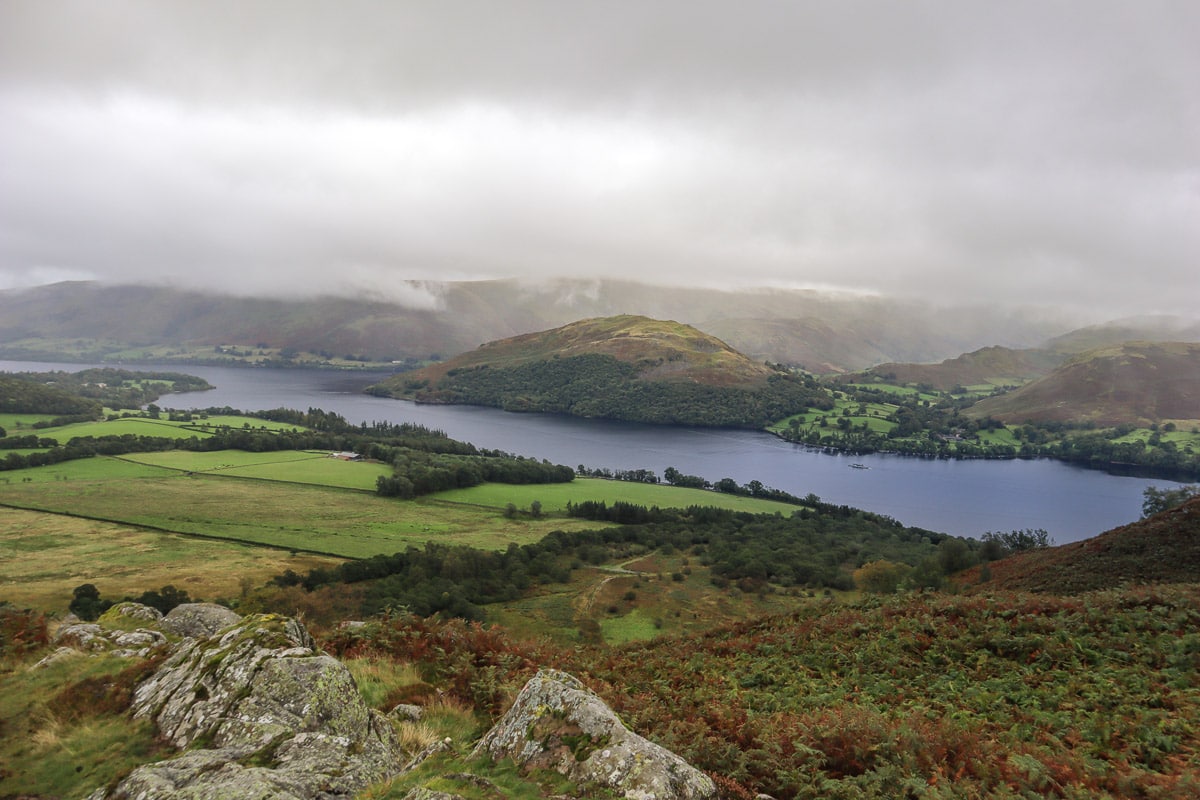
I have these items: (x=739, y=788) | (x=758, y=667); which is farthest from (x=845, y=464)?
(x=739, y=788)

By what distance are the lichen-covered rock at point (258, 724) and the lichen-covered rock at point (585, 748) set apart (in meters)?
2.04

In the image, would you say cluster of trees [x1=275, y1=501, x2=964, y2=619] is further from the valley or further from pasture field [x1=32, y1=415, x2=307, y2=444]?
pasture field [x1=32, y1=415, x2=307, y2=444]

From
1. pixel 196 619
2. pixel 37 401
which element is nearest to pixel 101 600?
pixel 196 619

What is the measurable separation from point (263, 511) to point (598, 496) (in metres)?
53.5

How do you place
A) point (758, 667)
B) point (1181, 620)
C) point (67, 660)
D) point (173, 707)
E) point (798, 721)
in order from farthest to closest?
point (758, 667) < point (1181, 620) < point (67, 660) < point (798, 721) < point (173, 707)

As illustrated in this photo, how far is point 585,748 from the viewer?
7.50m

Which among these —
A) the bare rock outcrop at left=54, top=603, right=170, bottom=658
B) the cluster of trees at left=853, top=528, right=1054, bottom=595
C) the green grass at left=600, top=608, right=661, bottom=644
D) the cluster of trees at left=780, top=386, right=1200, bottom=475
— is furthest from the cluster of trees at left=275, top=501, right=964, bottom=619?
the cluster of trees at left=780, top=386, right=1200, bottom=475

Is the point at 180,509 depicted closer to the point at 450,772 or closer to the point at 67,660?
the point at 67,660

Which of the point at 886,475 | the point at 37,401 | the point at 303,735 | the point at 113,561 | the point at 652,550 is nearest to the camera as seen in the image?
the point at 303,735

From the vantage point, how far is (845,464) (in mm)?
155250

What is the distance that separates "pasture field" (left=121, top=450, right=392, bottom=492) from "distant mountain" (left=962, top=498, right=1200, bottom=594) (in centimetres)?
8702

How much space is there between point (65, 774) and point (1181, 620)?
79.3ft

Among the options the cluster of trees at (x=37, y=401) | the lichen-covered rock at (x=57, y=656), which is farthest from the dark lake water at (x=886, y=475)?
the lichen-covered rock at (x=57, y=656)

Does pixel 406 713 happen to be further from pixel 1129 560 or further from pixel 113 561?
pixel 113 561
